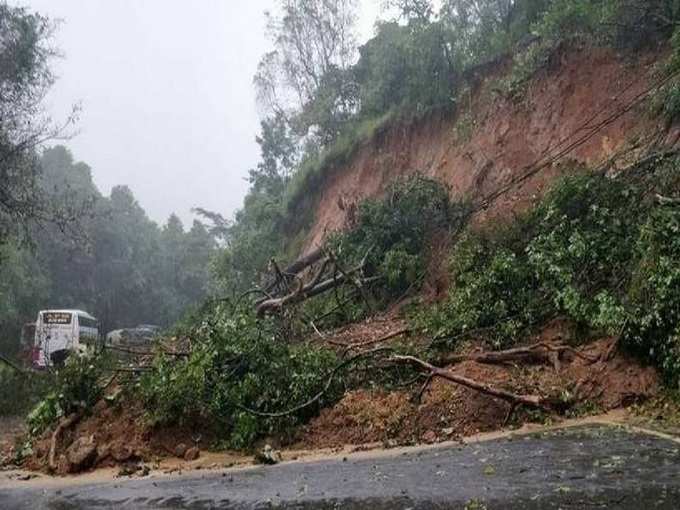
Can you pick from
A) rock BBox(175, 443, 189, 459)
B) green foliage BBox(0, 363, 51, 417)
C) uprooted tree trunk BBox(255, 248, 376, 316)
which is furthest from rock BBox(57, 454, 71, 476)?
uprooted tree trunk BBox(255, 248, 376, 316)

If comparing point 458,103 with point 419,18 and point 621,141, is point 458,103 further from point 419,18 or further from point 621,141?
point 621,141

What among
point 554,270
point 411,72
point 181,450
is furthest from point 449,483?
point 411,72

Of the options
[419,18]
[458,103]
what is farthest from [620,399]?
[419,18]

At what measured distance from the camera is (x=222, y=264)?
24484 millimetres

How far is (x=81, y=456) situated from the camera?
8133 mm

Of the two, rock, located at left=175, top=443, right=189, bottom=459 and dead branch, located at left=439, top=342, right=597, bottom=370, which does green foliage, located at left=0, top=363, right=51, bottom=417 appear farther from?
dead branch, located at left=439, top=342, right=597, bottom=370

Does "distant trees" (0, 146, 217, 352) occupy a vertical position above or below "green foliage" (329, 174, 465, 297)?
above

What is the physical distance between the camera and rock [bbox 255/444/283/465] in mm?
7281

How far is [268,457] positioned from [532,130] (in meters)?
11.0

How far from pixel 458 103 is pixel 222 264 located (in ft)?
36.4

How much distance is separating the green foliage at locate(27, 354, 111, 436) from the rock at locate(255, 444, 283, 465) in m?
3.55

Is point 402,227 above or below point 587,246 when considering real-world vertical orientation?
above

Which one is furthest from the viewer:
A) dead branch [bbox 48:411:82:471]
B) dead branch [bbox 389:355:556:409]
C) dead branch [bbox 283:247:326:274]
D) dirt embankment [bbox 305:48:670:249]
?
dead branch [bbox 283:247:326:274]

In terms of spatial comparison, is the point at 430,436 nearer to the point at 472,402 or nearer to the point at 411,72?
the point at 472,402
